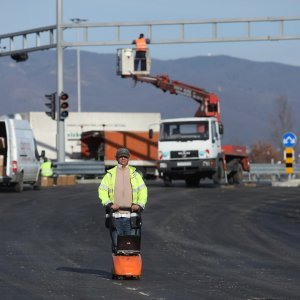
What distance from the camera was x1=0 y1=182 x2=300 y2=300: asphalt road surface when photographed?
1268 cm

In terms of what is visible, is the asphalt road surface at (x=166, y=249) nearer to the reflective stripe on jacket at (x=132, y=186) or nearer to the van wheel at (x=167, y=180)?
the reflective stripe on jacket at (x=132, y=186)

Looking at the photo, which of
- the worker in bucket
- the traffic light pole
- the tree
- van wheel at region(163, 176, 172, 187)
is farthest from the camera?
the tree

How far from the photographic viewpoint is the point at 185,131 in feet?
125

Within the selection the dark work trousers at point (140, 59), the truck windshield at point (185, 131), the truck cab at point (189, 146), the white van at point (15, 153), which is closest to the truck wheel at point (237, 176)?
the truck cab at point (189, 146)

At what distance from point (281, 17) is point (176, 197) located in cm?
1279

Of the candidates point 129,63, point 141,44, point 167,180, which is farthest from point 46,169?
point 141,44

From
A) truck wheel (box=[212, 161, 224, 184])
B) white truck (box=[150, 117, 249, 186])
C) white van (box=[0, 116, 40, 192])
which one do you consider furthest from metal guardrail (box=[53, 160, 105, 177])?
white van (box=[0, 116, 40, 192])

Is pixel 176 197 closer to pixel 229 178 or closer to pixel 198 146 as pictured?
pixel 198 146

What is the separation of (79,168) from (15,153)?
12233 millimetres

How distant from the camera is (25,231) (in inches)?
830

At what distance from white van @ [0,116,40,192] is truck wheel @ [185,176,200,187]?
20.7ft

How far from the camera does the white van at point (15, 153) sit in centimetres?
3431

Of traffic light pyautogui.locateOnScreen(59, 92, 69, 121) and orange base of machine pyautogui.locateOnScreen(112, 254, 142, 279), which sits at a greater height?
traffic light pyautogui.locateOnScreen(59, 92, 69, 121)

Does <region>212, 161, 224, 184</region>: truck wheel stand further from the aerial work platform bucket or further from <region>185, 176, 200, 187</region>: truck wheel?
the aerial work platform bucket
